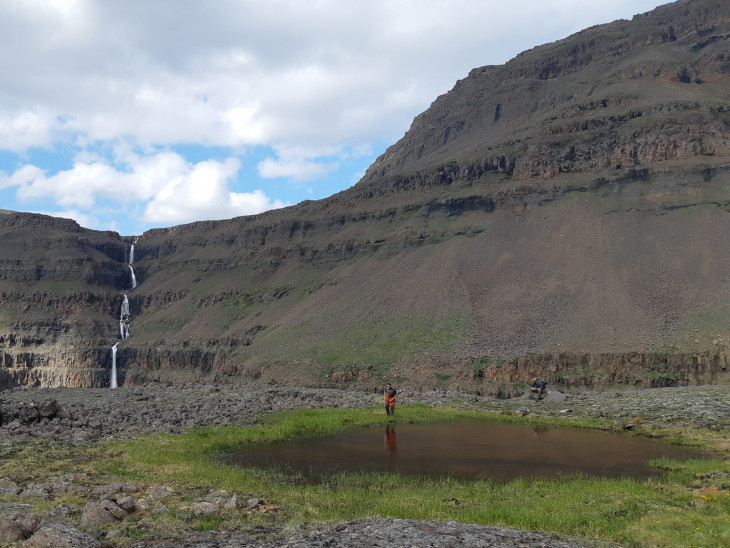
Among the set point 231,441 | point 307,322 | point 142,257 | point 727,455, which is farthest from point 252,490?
point 142,257

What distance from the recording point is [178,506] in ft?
42.9

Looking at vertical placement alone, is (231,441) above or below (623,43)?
below

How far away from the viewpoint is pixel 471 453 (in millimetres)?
22828

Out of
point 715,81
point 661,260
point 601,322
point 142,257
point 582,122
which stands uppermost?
point 715,81

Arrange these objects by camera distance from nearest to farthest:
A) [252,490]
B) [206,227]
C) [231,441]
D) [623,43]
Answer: [252,490], [231,441], [623,43], [206,227]

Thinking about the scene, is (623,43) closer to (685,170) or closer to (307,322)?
(685,170)

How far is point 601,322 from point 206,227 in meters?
96.3

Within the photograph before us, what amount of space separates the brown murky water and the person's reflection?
1.6 inches

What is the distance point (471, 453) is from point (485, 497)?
7.83m

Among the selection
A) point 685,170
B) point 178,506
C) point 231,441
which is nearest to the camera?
point 178,506

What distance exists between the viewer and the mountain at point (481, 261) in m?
55.7

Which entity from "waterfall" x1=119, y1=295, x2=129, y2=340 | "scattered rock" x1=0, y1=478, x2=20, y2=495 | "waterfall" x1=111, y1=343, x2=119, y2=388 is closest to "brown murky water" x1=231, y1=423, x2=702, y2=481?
"scattered rock" x1=0, y1=478, x2=20, y2=495

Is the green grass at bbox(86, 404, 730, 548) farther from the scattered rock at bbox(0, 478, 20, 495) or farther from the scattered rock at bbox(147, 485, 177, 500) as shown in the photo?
the scattered rock at bbox(0, 478, 20, 495)

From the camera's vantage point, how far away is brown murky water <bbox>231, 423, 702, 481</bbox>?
64.1 ft
